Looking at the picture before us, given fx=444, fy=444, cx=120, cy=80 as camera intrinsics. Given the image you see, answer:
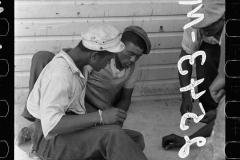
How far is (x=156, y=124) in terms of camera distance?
4805 mm

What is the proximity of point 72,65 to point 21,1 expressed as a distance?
6.17 ft

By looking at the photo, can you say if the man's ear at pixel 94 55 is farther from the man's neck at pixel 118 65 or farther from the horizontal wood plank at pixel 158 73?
the horizontal wood plank at pixel 158 73

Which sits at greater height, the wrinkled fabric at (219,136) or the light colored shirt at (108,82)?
the wrinkled fabric at (219,136)

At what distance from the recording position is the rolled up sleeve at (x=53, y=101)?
3029 mm

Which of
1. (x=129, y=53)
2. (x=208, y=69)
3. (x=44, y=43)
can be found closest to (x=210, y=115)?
(x=208, y=69)

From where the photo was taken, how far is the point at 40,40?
4953 millimetres

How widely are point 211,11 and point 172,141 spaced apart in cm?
127

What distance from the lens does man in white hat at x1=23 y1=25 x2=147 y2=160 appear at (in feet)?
10.1

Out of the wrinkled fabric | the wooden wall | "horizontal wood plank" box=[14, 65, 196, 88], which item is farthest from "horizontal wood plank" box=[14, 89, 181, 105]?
the wrinkled fabric

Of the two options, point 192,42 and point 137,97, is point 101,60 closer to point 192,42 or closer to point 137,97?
point 192,42

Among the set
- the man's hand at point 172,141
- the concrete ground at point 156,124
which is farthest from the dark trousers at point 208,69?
the man's hand at point 172,141

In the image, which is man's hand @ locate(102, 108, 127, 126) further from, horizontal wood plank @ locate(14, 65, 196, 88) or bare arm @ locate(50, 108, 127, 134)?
horizontal wood plank @ locate(14, 65, 196, 88)

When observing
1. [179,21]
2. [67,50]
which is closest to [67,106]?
[67,50]

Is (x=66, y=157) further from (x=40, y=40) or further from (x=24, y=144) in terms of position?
(x=40, y=40)
